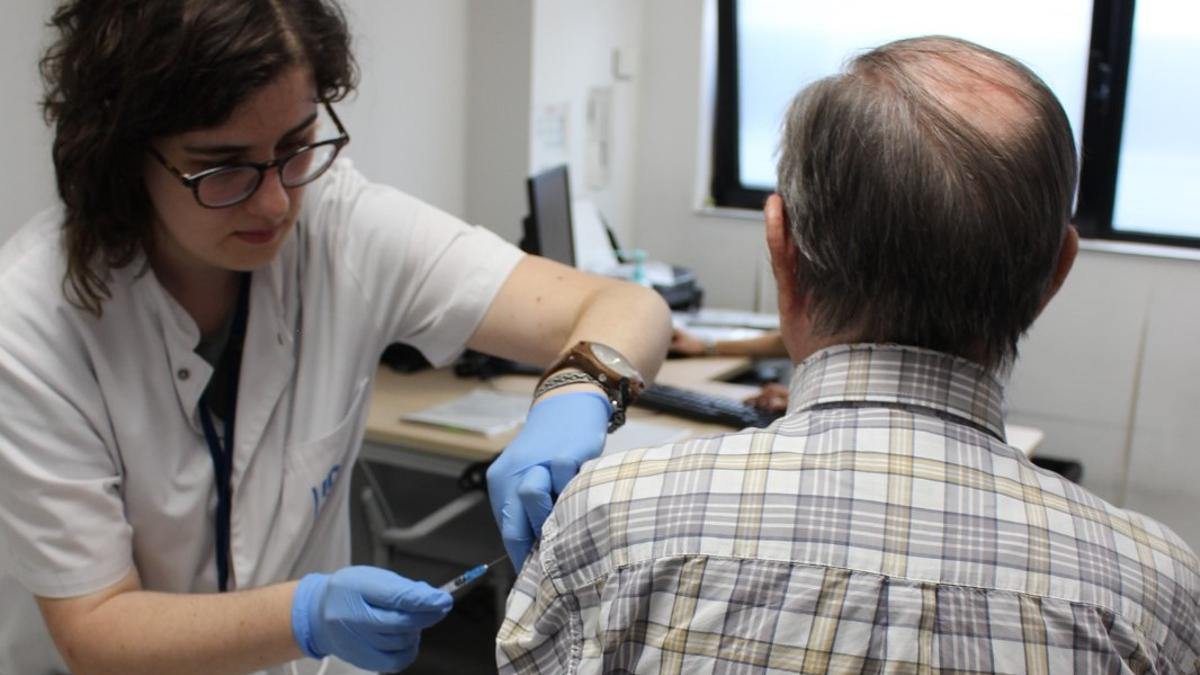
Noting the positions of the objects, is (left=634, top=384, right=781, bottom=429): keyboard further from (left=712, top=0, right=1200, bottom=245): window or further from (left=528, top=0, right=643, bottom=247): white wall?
(left=712, top=0, right=1200, bottom=245): window

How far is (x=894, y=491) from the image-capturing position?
0.75m

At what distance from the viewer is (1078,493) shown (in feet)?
2.58

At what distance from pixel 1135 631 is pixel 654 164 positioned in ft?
10.7

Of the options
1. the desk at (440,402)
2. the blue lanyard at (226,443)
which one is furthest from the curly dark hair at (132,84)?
the desk at (440,402)

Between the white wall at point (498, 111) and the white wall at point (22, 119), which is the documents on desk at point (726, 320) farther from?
the white wall at point (22, 119)

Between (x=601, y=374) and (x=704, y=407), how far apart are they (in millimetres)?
1168

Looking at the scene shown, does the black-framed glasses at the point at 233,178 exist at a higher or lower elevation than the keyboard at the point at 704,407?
higher

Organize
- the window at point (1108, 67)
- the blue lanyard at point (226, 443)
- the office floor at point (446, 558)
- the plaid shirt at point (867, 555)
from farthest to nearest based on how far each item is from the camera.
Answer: the window at point (1108, 67)
the office floor at point (446, 558)
the blue lanyard at point (226, 443)
the plaid shirt at point (867, 555)

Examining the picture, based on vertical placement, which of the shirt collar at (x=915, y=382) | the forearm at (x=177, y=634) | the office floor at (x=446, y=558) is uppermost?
the shirt collar at (x=915, y=382)

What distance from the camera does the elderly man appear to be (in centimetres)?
73

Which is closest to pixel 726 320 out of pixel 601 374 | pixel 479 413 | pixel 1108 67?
pixel 479 413

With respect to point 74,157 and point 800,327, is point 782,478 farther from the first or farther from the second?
point 74,157

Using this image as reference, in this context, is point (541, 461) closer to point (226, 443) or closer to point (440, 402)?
point (226, 443)

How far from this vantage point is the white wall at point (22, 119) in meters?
1.73
